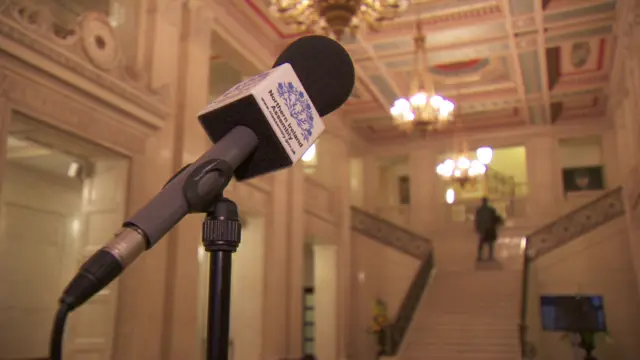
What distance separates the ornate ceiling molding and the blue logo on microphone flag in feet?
16.3

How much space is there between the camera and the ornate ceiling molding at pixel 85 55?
588 cm

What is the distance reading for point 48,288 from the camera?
979cm

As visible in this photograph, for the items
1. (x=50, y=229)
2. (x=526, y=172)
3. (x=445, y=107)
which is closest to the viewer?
(x=50, y=229)

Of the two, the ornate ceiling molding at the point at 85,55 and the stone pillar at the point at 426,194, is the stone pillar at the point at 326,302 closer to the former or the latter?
the stone pillar at the point at 426,194

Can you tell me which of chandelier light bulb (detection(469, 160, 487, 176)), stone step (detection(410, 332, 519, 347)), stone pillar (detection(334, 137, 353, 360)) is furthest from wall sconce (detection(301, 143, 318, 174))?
stone step (detection(410, 332, 519, 347))

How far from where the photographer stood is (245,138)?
1697 millimetres

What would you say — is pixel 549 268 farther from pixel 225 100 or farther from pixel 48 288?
pixel 225 100

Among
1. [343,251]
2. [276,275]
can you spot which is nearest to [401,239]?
[343,251]

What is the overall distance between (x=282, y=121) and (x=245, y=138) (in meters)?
0.14

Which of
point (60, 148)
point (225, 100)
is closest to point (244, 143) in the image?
point (225, 100)

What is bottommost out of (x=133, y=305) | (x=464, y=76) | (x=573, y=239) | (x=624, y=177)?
(x=133, y=305)

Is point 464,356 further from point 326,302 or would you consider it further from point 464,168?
point 464,168

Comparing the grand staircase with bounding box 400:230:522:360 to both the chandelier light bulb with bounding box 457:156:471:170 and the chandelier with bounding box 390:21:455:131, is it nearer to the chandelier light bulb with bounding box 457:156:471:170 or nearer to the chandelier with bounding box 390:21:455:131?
the chandelier light bulb with bounding box 457:156:471:170

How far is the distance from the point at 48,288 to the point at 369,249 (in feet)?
28.5
